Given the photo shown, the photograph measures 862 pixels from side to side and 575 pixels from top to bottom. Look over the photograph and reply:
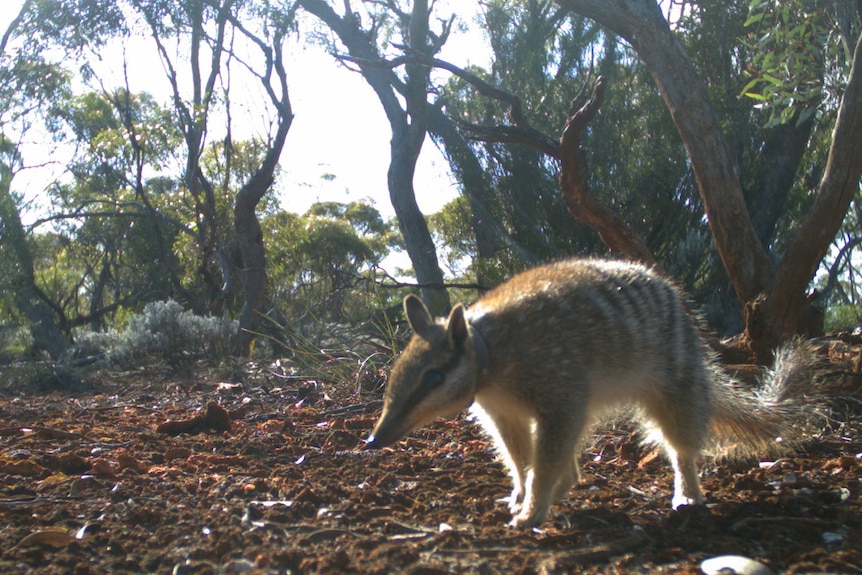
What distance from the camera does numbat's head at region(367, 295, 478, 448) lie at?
9.77ft

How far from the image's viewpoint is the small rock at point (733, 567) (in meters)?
2.24

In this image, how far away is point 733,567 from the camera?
226 cm

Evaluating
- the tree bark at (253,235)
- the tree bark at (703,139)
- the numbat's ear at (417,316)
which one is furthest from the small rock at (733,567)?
the tree bark at (253,235)

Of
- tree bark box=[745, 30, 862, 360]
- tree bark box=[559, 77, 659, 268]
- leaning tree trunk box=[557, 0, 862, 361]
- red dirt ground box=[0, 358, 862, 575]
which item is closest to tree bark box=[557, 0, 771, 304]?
leaning tree trunk box=[557, 0, 862, 361]

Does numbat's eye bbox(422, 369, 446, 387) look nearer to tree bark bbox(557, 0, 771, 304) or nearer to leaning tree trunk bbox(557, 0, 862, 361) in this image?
leaning tree trunk bbox(557, 0, 862, 361)

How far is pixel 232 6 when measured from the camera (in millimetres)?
14547

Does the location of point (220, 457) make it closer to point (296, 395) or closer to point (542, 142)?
point (296, 395)

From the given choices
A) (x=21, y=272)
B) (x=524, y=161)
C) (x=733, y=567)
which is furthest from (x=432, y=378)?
(x=21, y=272)

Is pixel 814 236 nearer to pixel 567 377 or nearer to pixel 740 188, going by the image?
pixel 740 188

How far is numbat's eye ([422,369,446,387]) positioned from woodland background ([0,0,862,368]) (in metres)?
3.19

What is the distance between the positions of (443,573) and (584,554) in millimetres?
527

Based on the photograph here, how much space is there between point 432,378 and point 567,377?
0.63 meters

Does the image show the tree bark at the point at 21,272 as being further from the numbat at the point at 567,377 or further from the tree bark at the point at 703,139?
the numbat at the point at 567,377

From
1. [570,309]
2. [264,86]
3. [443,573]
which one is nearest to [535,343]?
[570,309]
